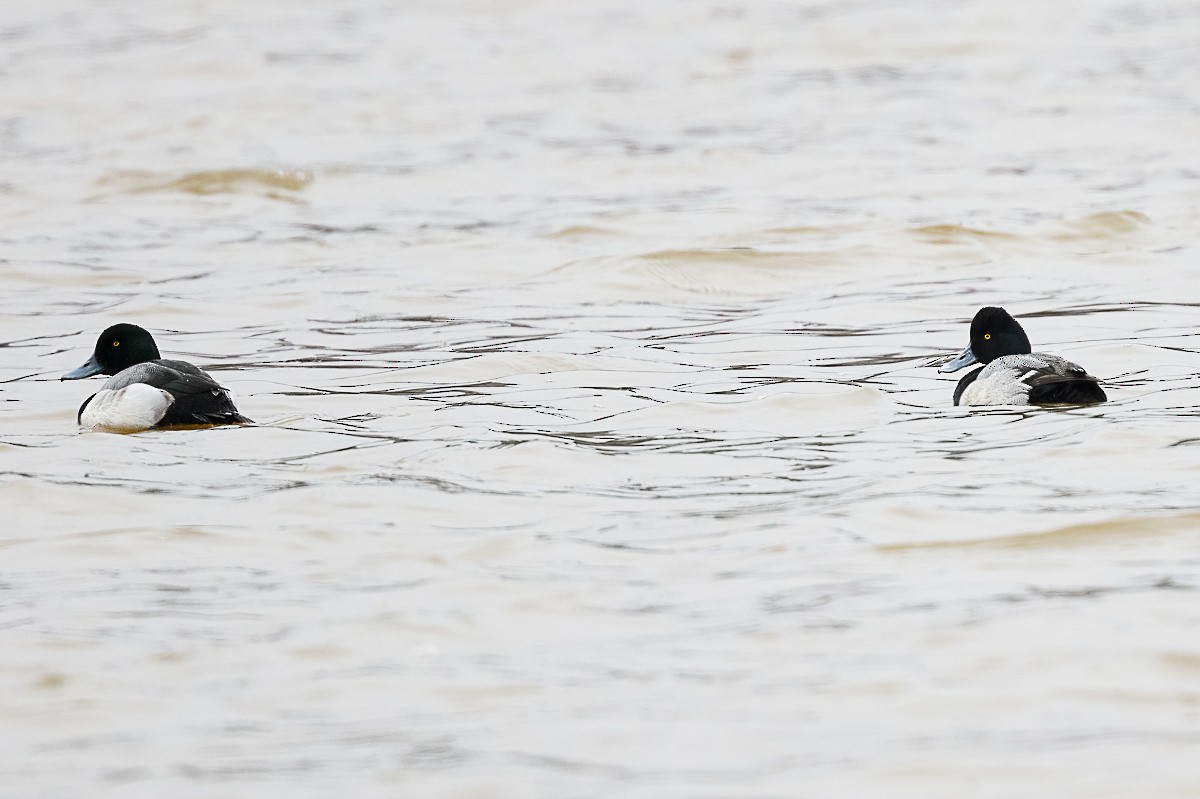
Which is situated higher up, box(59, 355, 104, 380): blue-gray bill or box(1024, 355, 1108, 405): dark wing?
box(59, 355, 104, 380): blue-gray bill

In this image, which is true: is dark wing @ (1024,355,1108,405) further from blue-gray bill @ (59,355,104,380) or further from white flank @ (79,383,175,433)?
blue-gray bill @ (59,355,104,380)

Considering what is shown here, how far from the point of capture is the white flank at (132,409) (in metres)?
8.02

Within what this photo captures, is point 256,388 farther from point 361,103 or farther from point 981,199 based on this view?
point 361,103

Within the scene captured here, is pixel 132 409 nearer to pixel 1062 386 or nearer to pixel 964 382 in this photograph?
pixel 964 382

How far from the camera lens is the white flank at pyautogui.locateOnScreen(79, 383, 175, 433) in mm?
8023

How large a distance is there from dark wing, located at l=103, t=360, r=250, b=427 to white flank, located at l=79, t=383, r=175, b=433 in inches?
1.4

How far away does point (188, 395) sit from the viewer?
26.3 ft

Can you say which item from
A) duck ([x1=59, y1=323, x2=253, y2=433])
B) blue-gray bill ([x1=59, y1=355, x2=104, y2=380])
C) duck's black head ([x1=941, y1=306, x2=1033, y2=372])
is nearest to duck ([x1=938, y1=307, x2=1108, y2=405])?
duck's black head ([x1=941, y1=306, x2=1033, y2=372])

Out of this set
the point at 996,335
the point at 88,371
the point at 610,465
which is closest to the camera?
the point at 610,465

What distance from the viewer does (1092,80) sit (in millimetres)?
21375

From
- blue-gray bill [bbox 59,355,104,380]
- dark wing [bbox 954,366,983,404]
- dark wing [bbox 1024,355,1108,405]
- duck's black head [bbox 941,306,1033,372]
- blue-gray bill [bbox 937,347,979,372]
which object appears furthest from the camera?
blue-gray bill [bbox 59,355,104,380]

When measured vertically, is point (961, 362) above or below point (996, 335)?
below

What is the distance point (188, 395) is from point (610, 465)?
210 cm

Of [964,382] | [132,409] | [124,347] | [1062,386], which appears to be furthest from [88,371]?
[1062,386]
